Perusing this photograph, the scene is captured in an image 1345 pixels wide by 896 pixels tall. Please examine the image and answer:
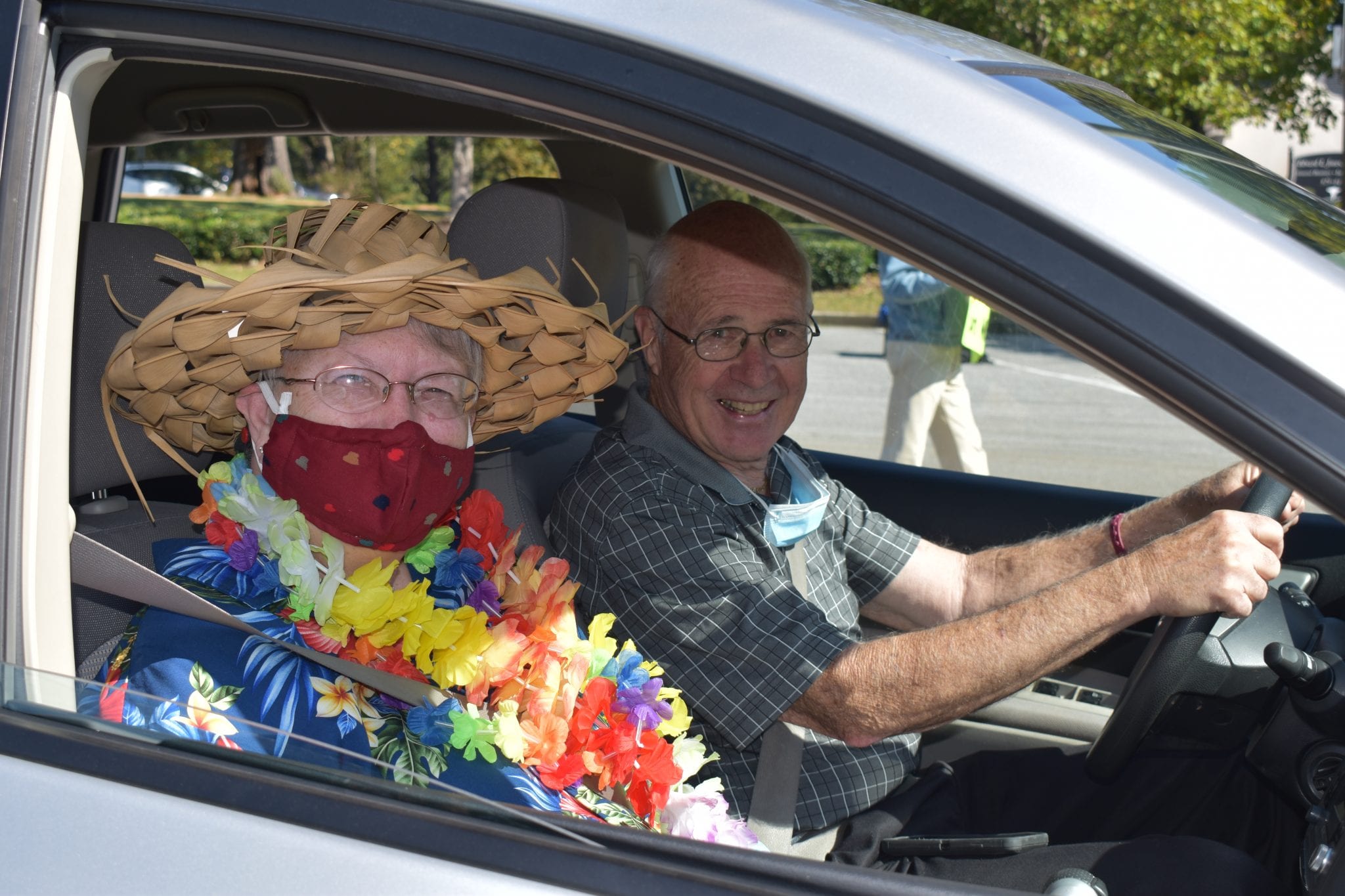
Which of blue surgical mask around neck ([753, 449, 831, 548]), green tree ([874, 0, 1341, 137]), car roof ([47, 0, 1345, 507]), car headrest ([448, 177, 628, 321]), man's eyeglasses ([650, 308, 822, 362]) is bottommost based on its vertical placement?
blue surgical mask around neck ([753, 449, 831, 548])

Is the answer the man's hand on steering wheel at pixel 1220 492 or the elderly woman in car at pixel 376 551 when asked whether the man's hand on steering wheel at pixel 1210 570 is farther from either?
the elderly woman in car at pixel 376 551

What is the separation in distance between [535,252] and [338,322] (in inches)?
20.0

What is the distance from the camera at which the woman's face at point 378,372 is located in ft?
6.08

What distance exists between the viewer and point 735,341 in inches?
96.0

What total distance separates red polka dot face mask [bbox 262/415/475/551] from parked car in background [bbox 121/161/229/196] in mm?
27690

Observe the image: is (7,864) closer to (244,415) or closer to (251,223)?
(244,415)

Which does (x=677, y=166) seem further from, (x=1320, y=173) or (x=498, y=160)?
(x=1320, y=173)

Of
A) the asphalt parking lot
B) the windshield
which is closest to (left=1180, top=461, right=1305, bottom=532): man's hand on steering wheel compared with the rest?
the windshield

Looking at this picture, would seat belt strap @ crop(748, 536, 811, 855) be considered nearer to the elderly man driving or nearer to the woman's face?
the elderly man driving

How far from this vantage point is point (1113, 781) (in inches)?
90.4

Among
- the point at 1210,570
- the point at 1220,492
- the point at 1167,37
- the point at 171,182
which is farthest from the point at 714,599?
the point at 171,182

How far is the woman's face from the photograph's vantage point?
1.85m

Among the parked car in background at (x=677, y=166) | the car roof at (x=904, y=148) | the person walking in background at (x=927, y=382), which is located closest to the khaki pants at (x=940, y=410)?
the person walking in background at (x=927, y=382)

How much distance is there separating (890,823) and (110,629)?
1.28 m
